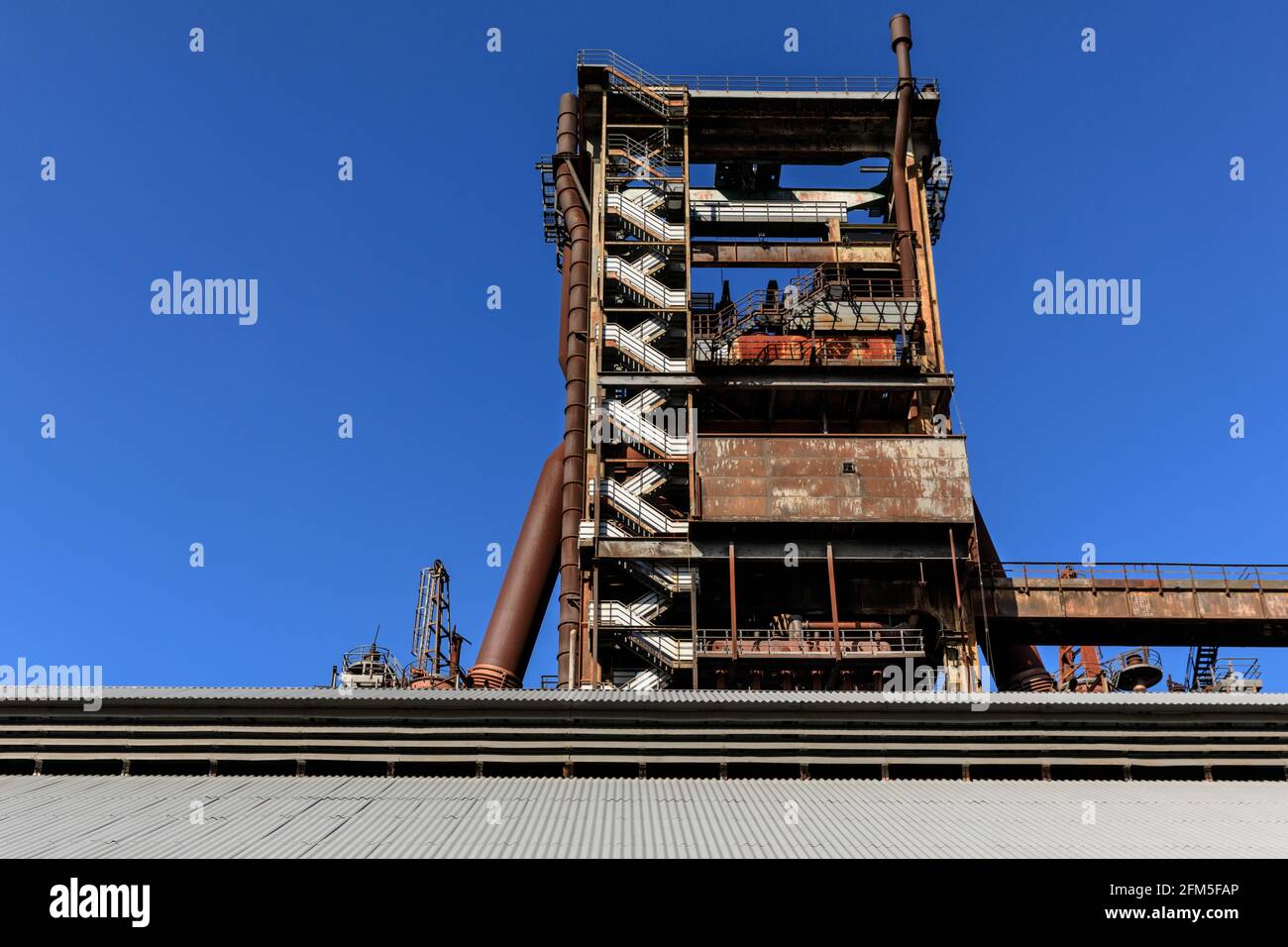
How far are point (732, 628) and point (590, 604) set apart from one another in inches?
200

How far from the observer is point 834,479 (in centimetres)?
3562

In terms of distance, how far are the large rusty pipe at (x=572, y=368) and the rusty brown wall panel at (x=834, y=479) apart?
5.31 m

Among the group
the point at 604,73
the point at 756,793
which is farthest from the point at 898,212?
the point at 756,793

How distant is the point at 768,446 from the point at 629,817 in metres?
20.1

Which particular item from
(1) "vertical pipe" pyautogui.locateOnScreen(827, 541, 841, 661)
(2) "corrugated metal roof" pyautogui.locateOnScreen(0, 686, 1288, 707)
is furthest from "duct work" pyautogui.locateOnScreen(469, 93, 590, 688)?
(2) "corrugated metal roof" pyautogui.locateOnScreen(0, 686, 1288, 707)

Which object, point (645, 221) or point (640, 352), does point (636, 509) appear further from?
point (645, 221)

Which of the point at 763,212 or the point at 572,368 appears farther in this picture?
the point at 763,212

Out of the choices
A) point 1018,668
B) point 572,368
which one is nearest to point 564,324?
point 572,368

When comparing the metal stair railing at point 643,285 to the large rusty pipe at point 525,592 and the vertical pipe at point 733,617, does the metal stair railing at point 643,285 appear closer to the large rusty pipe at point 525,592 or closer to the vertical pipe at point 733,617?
the large rusty pipe at point 525,592

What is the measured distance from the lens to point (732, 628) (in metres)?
33.9

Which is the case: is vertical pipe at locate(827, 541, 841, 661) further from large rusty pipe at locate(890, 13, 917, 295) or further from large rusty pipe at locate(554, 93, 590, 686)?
large rusty pipe at locate(890, 13, 917, 295)

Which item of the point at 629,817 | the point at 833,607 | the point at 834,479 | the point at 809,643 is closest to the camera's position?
the point at 629,817

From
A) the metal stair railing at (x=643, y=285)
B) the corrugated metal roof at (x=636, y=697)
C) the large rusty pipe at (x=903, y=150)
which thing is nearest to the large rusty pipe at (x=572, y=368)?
the metal stair railing at (x=643, y=285)
